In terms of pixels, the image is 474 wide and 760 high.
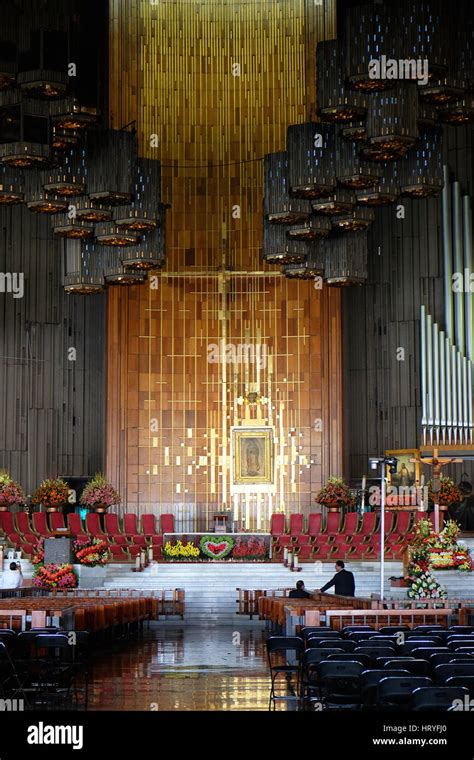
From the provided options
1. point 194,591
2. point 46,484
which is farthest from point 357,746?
point 46,484

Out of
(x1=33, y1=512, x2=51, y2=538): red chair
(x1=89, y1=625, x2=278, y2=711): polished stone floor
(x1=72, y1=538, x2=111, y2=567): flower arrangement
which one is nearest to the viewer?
(x1=89, y1=625, x2=278, y2=711): polished stone floor

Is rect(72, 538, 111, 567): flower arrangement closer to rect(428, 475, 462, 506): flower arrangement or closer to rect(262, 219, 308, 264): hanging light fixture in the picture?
rect(262, 219, 308, 264): hanging light fixture

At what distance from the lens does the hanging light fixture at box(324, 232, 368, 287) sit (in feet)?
76.9

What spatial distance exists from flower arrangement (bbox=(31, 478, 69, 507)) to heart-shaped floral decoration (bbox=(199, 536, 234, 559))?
353cm

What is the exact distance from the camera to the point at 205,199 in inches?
1164

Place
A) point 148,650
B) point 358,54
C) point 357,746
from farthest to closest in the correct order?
1. point 358,54
2. point 148,650
3. point 357,746

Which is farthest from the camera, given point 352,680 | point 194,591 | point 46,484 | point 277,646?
point 46,484

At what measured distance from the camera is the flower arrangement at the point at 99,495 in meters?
26.5

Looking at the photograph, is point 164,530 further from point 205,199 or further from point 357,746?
point 357,746

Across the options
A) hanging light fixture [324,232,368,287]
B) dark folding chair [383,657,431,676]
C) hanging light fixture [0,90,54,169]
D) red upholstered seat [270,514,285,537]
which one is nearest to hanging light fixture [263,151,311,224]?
hanging light fixture [324,232,368,287]

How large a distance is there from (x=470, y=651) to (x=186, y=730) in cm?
359

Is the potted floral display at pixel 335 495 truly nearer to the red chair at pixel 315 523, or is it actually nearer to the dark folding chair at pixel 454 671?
the red chair at pixel 315 523


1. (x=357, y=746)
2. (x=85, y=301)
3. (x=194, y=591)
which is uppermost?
(x=85, y=301)

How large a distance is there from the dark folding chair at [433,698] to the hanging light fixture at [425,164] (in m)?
14.8
